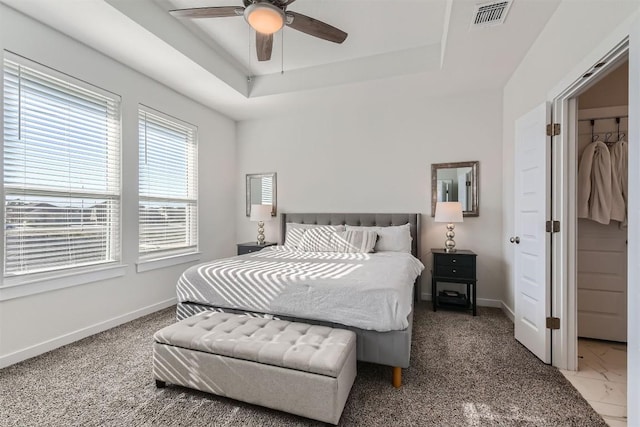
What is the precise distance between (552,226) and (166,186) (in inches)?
166

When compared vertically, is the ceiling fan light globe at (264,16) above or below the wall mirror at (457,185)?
above

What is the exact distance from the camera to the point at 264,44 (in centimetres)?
241

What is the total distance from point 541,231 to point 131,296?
13.7ft

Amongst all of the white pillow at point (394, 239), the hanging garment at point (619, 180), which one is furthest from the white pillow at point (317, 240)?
→ the hanging garment at point (619, 180)

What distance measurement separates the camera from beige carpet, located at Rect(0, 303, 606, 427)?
1.62 m

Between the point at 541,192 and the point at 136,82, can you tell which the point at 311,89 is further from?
the point at 541,192

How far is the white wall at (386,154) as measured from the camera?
3.68 m

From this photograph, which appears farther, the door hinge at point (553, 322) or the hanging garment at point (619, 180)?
the hanging garment at point (619, 180)

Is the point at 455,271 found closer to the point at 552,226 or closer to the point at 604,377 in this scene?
the point at 552,226

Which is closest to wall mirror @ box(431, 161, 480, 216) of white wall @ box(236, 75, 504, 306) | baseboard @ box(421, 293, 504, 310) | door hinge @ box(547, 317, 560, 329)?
white wall @ box(236, 75, 504, 306)

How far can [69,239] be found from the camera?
2.67 m

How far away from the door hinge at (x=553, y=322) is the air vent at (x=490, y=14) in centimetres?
248

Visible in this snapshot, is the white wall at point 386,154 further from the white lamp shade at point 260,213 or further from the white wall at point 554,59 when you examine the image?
the white lamp shade at point 260,213

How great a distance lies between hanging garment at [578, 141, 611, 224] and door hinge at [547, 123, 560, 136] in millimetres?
634
